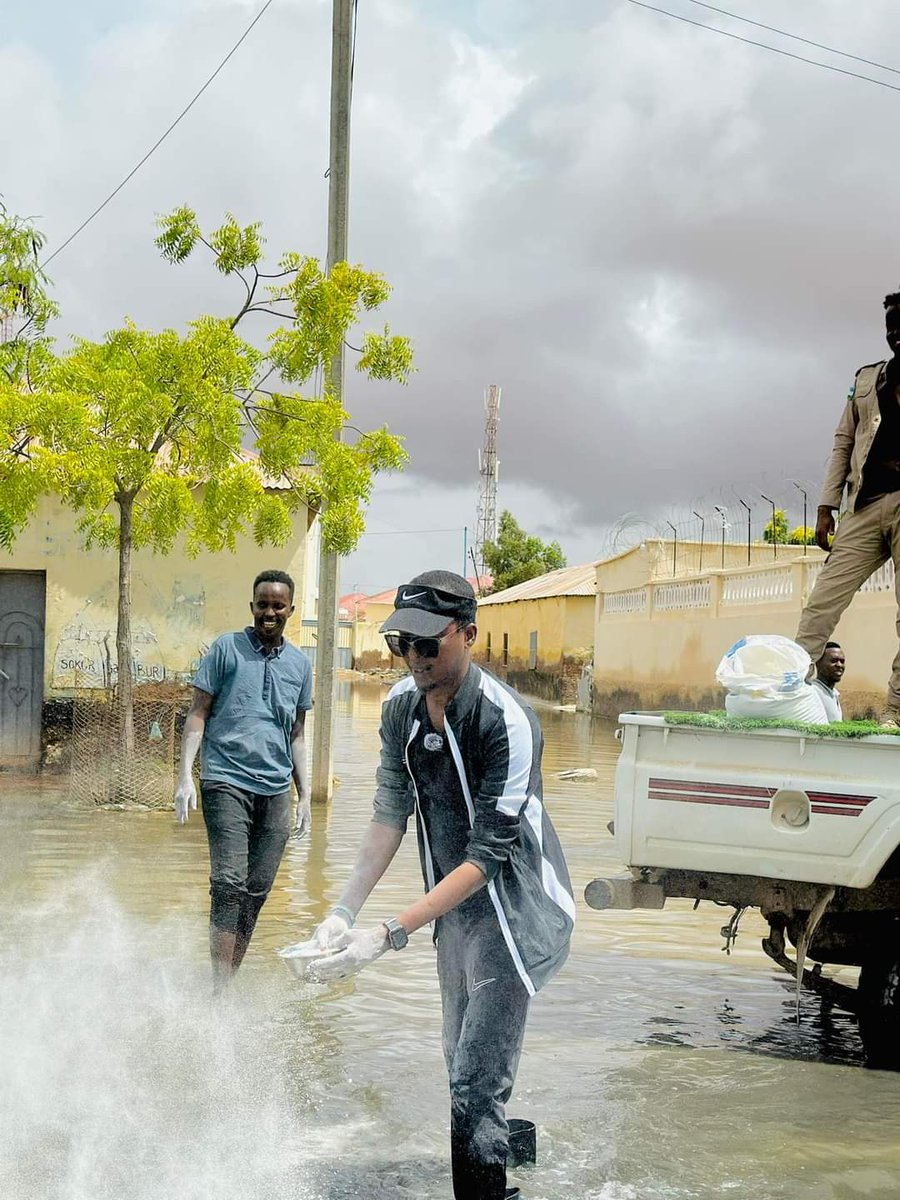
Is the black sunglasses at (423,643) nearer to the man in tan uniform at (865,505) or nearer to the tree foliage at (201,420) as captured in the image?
the man in tan uniform at (865,505)

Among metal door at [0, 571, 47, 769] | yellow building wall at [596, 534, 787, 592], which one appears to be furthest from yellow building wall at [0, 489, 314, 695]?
yellow building wall at [596, 534, 787, 592]

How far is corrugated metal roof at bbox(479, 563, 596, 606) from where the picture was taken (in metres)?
47.2

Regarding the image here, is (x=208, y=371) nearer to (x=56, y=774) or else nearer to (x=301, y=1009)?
(x=56, y=774)

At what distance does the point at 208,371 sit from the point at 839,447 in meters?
7.92

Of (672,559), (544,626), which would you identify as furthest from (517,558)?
(672,559)

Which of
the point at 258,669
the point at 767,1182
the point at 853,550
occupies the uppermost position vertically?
the point at 853,550

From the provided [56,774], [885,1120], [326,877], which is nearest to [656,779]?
[885,1120]

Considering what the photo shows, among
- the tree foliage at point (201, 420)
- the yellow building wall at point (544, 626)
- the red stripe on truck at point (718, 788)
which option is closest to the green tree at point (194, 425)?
the tree foliage at point (201, 420)

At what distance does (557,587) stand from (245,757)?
144 ft

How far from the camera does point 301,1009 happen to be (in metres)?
6.75

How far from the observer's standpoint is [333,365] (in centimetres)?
1447

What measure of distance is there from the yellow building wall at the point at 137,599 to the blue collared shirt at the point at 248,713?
11.4m

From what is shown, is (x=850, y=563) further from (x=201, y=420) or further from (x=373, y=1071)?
(x=201, y=420)

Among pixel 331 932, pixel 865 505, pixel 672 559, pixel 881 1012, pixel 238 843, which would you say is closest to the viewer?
pixel 331 932
